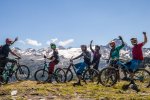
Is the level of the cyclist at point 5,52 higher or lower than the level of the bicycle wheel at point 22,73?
higher

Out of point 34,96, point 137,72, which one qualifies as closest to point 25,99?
point 34,96

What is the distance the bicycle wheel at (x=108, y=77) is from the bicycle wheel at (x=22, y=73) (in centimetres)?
821

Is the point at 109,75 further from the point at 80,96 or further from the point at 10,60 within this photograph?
the point at 10,60

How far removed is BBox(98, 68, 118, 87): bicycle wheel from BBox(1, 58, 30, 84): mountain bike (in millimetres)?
8208

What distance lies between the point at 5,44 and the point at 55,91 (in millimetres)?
9436

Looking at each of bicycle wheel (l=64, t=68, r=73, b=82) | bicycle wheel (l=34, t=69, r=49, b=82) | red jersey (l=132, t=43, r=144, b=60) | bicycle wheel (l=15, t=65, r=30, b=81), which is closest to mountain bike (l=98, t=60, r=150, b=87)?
red jersey (l=132, t=43, r=144, b=60)

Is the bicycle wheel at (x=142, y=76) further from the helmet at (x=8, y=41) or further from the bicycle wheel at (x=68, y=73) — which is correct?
the helmet at (x=8, y=41)

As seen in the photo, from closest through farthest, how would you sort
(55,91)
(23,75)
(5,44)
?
(55,91)
(5,44)
(23,75)

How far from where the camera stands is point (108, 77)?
2400 cm

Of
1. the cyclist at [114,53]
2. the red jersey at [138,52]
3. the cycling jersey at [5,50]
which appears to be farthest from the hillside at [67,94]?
the cycling jersey at [5,50]

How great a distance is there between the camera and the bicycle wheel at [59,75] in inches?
1152

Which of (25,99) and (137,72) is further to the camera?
(137,72)

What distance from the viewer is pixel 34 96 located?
63.0 ft

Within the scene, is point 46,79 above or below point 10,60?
below
